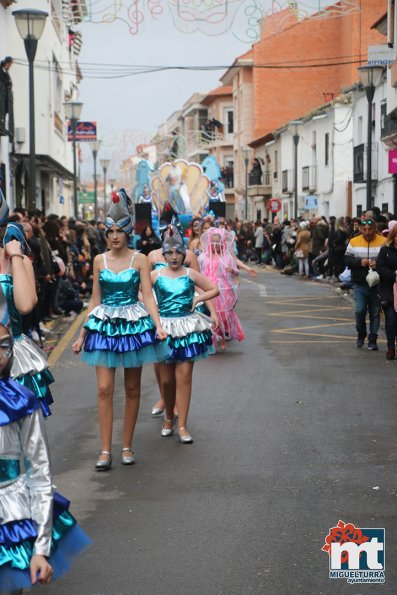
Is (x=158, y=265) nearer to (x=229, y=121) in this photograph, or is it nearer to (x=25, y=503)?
(x=25, y=503)

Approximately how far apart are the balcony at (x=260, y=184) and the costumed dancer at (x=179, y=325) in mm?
57948

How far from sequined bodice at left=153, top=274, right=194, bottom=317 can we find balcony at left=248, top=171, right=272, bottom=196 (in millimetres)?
58009

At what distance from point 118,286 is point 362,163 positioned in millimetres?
34610

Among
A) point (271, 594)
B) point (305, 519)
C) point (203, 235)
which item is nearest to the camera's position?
point (271, 594)

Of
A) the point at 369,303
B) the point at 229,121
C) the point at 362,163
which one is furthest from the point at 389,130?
the point at 229,121

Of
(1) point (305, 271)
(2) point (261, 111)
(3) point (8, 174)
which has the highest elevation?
(2) point (261, 111)

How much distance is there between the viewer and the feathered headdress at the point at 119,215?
25.7ft

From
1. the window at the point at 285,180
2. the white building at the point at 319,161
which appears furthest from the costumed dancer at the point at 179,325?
the window at the point at 285,180

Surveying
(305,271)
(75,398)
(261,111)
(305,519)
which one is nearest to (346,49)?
(261,111)

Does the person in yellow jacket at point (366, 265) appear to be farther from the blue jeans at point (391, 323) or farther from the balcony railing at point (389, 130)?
the balcony railing at point (389, 130)

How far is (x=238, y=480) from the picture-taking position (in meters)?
7.28

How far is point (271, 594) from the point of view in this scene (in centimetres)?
504

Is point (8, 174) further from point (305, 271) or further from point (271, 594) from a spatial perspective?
point (271, 594)

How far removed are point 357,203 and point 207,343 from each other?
36570mm
